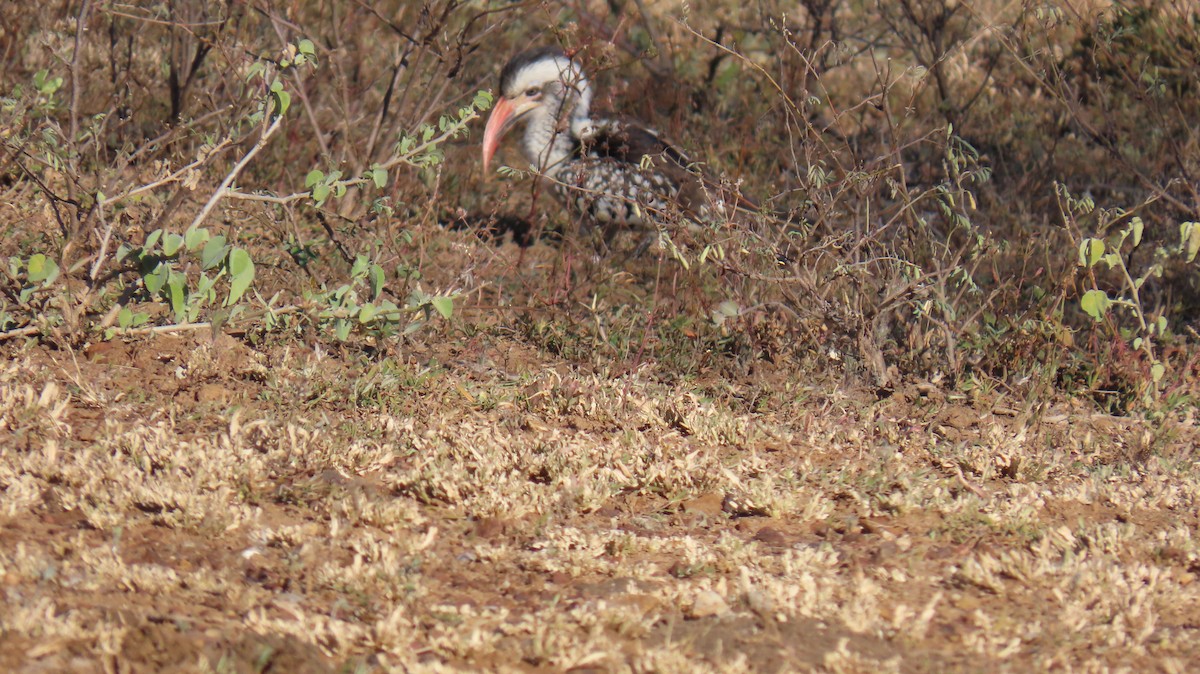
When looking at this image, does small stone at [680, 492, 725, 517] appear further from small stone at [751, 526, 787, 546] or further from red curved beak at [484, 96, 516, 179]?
red curved beak at [484, 96, 516, 179]

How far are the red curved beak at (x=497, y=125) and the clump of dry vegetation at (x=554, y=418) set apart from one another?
1.83 feet

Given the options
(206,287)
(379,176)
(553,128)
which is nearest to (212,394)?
(206,287)

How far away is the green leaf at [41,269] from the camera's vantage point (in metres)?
3.71

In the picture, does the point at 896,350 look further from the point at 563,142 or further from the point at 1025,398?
the point at 563,142

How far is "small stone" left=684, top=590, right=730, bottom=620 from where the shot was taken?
9.16ft

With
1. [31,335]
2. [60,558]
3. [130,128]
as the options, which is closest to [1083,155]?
[130,128]

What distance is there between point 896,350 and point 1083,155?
147 inches

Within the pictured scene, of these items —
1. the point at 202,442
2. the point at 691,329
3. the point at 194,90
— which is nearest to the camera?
the point at 202,442

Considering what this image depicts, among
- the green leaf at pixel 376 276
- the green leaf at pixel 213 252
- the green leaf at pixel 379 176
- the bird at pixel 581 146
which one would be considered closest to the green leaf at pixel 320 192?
the green leaf at pixel 379 176

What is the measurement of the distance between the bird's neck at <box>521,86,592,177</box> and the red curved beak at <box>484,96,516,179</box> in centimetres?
14

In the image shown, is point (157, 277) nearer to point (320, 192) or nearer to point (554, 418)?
point (320, 192)

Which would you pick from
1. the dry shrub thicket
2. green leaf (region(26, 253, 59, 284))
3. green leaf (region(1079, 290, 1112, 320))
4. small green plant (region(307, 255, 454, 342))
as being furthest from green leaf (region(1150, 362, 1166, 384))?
Result: green leaf (region(26, 253, 59, 284))

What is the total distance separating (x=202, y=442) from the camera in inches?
137

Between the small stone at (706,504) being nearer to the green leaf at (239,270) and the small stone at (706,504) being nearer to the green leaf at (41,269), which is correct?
the green leaf at (239,270)
